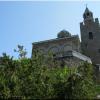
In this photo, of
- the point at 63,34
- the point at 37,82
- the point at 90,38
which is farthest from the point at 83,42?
the point at 37,82

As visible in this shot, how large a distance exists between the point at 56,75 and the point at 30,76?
2285 mm

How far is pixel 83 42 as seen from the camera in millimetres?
54438

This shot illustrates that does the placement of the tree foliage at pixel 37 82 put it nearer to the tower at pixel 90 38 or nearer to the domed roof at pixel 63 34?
the tower at pixel 90 38

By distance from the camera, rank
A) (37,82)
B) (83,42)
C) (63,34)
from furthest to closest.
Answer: (63,34)
(83,42)
(37,82)

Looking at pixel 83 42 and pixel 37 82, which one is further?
pixel 83 42

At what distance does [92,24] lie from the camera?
55.2 meters

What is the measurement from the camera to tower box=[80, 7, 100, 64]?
173ft

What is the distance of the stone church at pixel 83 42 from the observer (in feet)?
168

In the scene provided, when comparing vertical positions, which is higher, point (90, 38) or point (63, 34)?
point (63, 34)

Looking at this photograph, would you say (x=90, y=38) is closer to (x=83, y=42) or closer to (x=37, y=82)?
(x=83, y=42)

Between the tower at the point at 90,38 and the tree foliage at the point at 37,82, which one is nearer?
the tree foliage at the point at 37,82

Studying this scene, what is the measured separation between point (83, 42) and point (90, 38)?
1576 mm

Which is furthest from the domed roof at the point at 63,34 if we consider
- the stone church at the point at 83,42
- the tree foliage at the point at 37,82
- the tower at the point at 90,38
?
the tree foliage at the point at 37,82

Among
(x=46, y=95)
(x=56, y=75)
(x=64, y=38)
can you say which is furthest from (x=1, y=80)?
(x=64, y=38)
